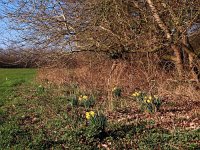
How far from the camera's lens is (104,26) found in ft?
39.2

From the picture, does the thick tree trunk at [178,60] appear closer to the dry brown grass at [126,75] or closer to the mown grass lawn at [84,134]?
the dry brown grass at [126,75]

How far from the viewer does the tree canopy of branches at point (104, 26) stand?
11.1 m

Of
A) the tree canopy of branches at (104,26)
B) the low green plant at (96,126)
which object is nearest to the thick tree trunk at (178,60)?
the tree canopy of branches at (104,26)

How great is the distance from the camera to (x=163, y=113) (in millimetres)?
9742

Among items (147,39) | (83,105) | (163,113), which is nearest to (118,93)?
(83,105)

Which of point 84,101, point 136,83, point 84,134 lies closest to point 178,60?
point 136,83

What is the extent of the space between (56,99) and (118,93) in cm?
269

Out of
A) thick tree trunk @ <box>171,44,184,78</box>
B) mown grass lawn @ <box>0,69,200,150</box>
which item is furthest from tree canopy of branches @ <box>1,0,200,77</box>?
mown grass lawn @ <box>0,69,200,150</box>

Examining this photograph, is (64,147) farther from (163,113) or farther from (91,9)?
(91,9)

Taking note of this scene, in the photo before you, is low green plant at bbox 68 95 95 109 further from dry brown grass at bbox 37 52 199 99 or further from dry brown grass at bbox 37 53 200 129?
dry brown grass at bbox 37 52 199 99

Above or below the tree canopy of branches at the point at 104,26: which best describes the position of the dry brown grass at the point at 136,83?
below

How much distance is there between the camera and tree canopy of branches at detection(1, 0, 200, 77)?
1113 centimetres

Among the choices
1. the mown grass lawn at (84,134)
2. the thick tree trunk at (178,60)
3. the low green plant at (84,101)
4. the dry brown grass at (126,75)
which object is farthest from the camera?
the thick tree trunk at (178,60)

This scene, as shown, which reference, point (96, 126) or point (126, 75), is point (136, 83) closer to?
point (126, 75)
